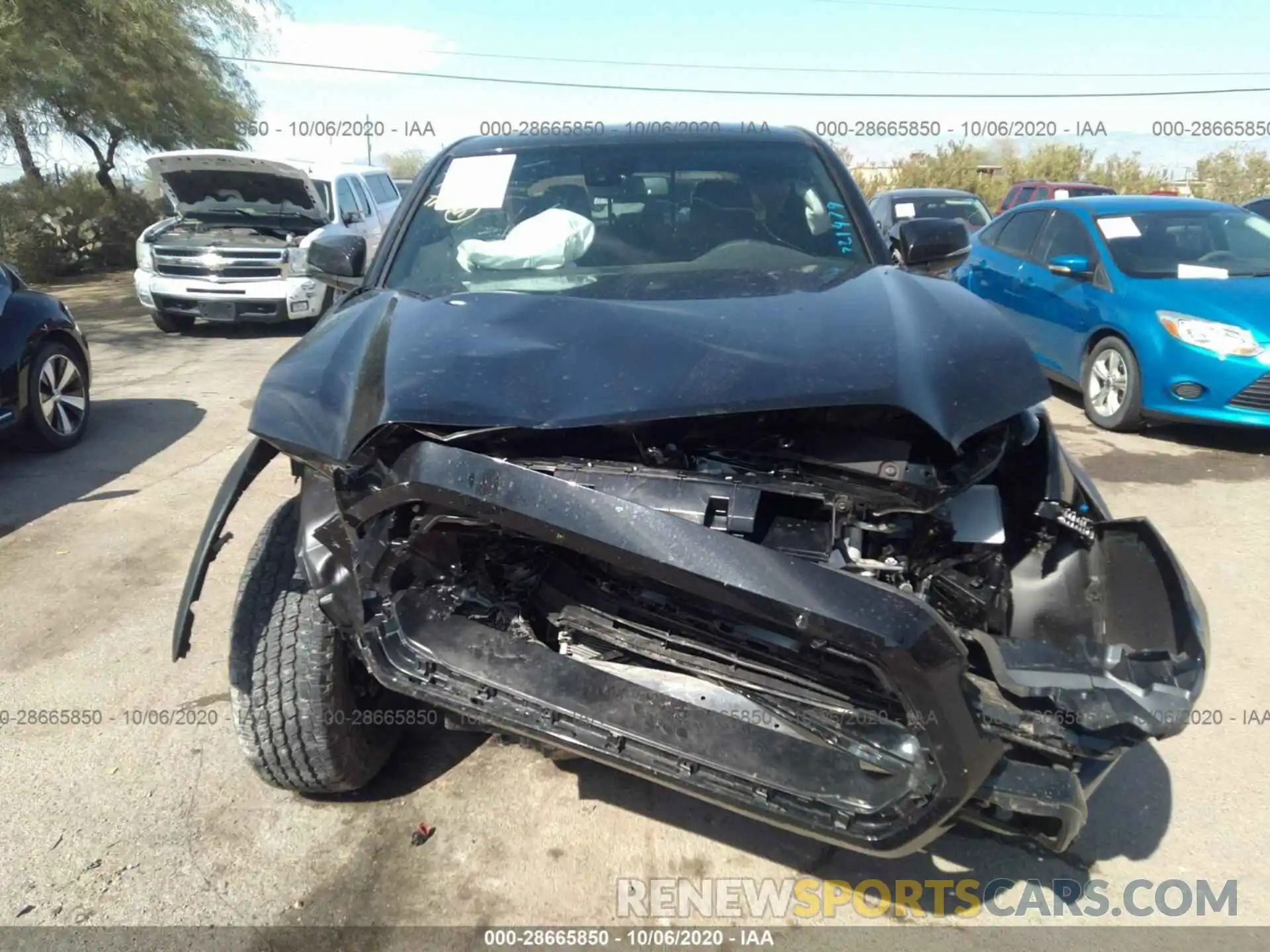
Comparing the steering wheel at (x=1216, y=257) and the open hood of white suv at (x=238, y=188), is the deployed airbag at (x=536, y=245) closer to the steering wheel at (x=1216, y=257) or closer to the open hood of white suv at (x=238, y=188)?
the steering wheel at (x=1216, y=257)

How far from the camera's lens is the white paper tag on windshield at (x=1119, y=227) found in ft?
22.1

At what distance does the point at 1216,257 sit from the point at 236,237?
30.1 ft

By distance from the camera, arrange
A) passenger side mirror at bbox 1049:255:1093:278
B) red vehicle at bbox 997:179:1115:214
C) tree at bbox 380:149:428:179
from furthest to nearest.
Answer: tree at bbox 380:149:428:179 < red vehicle at bbox 997:179:1115:214 < passenger side mirror at bbox 1049:255:1093:278

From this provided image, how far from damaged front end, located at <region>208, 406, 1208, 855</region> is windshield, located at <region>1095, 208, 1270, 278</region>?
16.4ft

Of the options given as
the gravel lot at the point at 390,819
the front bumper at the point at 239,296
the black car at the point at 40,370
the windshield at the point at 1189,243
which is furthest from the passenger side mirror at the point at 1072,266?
the front bumper at the point at 239,296

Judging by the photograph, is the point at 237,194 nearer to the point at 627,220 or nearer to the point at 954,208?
the point at 954,208

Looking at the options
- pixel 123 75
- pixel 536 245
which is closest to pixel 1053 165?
pixel 123 75

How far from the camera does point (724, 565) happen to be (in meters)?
1.79

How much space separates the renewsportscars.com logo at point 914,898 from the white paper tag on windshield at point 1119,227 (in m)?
5.42

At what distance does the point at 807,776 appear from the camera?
193 centimetres

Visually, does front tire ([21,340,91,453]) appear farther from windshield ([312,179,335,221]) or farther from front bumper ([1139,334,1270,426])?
front bumper ([1139,334,1270,426])

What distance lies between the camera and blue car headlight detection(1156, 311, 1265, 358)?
223 inches

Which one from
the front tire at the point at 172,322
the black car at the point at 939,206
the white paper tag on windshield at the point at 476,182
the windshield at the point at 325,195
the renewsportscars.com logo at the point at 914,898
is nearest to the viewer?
the renewsportscars.com logo at the point at 914,898

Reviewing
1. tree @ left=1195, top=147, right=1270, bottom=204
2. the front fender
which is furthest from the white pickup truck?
tree @ left=1195, top=147, right=1270, bottom=204
